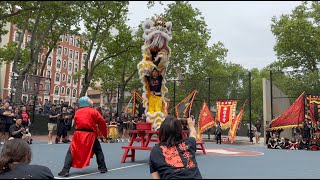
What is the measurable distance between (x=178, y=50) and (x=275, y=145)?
→ 1818 cm

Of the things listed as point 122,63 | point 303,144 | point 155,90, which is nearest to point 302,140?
point 303,144

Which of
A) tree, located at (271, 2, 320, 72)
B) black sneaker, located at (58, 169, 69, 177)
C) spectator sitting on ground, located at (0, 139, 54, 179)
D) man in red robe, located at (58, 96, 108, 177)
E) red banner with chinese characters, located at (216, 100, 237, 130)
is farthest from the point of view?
tree, located at (271, 2, 320, 72)

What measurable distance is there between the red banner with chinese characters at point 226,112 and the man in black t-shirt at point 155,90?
31.8 feet

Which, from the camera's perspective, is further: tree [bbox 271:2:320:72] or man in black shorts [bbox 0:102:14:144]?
tree [bbox 271:2:320:72]

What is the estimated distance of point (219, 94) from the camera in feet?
103

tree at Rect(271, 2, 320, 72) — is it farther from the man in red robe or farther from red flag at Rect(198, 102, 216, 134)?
the man in red robe

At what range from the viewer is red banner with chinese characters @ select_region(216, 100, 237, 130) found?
18.2 m

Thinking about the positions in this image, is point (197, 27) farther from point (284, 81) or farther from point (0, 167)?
point (0, 167)

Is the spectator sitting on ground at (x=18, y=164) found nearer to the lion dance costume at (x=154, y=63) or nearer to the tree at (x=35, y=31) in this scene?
the lion dance costume at (x=154, y=63)

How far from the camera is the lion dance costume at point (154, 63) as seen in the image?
9.02 m

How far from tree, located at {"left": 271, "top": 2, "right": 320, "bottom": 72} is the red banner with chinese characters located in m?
15.4

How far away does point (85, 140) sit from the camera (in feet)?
20.7

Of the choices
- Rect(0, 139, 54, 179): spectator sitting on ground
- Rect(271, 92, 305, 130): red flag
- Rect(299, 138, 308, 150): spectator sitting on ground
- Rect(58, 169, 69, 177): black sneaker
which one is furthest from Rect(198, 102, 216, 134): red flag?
Rect(0, 139, 54, 179): spectator sitting on ground

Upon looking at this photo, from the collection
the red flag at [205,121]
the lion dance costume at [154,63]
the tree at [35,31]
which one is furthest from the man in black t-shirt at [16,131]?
the red flag at [205,121]
